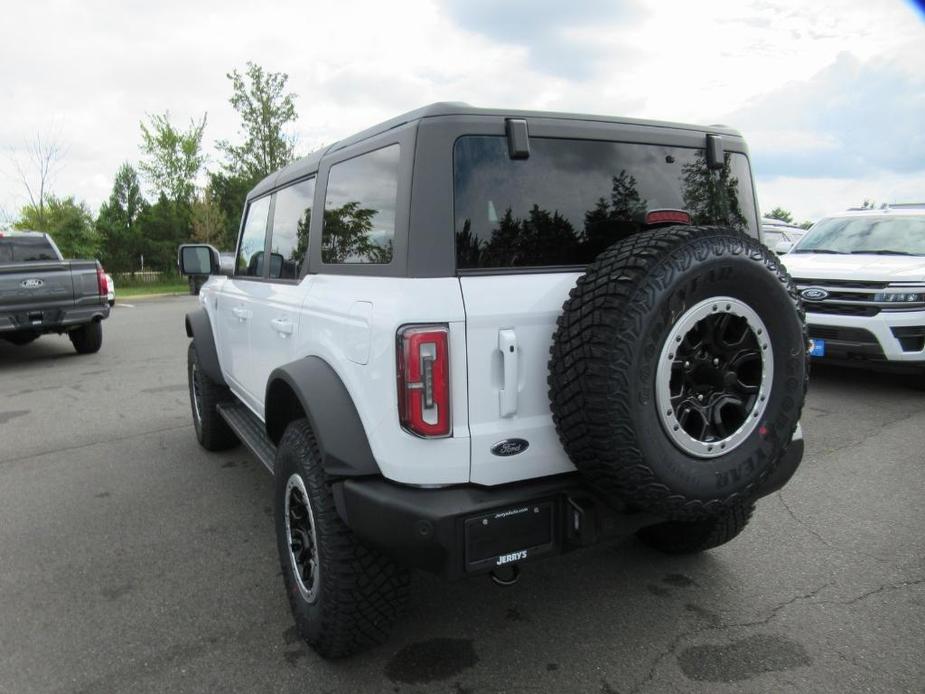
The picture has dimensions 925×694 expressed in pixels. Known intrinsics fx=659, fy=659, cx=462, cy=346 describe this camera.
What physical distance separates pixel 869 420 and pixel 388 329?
16.2 ft

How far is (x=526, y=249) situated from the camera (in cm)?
224

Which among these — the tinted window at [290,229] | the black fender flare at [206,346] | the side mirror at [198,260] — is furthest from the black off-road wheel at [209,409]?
the tinted window at [290,229]

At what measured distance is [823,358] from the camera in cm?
640

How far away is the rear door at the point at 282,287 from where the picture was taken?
2900 millimetres

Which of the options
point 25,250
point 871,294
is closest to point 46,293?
point 25,250

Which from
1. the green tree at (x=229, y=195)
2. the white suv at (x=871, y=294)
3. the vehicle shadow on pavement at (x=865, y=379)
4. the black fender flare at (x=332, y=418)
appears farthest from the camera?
the green tree at (x=229, y=195)

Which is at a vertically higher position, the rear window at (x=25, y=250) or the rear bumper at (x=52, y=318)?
the rear window at (x=25, y=250)

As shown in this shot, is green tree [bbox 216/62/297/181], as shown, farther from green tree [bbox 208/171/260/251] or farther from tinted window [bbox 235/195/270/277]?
tinted window [bbox 235/195/270/277]

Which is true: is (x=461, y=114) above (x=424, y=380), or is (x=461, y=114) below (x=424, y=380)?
above

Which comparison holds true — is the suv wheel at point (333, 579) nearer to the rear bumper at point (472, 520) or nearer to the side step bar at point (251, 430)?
the rear bumper at point (472, 520)

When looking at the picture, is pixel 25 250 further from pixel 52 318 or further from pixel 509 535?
pixel 509 535

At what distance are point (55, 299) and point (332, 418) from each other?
26.7ft

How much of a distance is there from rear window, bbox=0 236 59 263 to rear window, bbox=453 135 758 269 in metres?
9.79

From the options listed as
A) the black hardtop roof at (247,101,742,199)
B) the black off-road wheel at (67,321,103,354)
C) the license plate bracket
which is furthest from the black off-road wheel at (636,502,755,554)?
the black off-road wheel at (67,321,103,354)
